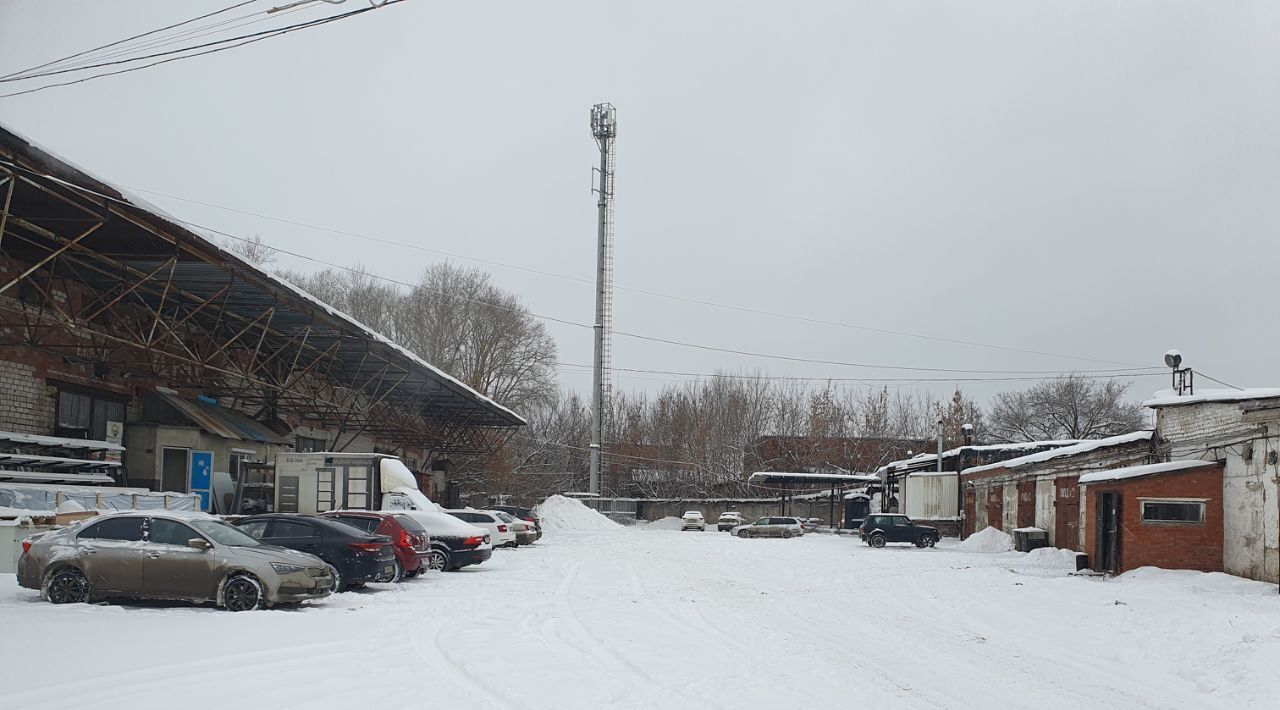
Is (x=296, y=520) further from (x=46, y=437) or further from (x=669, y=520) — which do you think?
(x=669, y=520)

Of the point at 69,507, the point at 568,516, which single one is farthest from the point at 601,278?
the point at 69,507

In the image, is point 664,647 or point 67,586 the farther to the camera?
point 67,586

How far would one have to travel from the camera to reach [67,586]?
528 inches

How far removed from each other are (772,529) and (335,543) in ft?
103

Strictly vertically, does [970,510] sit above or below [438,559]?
below

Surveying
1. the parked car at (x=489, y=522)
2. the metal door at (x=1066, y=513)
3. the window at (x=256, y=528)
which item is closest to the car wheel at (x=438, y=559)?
the window at (x=256, y=528)

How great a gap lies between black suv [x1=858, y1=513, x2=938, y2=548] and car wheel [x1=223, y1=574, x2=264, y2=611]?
2832cm

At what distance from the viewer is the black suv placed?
37.6 metres

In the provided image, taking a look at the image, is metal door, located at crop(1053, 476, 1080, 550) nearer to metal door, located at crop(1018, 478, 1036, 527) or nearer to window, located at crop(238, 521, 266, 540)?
metal door, located at crop(1018, 478, 1036, 527)

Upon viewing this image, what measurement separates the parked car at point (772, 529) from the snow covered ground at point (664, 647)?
25253 mm

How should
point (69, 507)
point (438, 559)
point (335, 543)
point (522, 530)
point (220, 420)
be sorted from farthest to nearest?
point (522, 530)
point (220, 420)
point (438, 559)
point (69, 507)
point (335, 543)

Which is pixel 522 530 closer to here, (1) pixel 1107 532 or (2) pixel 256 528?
(2) pixel 256 528

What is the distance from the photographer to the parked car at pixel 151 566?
13414 millimetres

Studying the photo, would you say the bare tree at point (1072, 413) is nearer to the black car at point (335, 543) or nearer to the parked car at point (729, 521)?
the parked car at point (729, 521)
